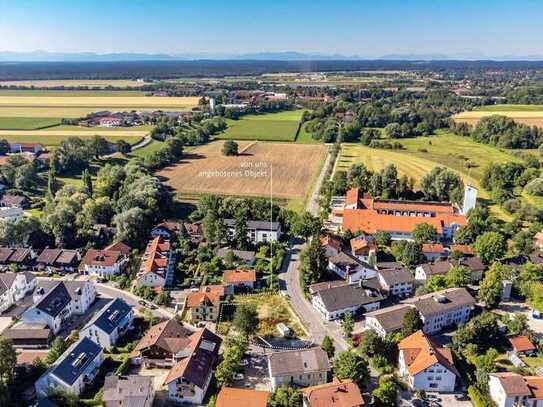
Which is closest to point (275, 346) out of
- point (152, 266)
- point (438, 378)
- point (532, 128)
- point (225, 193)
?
point (438, 378)

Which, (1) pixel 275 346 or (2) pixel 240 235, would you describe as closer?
(1) pixel 275 346

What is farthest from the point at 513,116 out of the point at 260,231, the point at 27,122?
the point at 27,122

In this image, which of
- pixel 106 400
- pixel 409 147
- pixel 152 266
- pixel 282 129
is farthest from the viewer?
pixel 282 129

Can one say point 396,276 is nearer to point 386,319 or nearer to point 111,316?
point 386,319

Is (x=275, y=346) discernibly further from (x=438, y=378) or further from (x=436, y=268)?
(x=436, y=268)

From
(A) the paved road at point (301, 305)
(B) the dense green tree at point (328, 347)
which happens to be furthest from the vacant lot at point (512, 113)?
(B) the dense green tree at point (328, 347)
